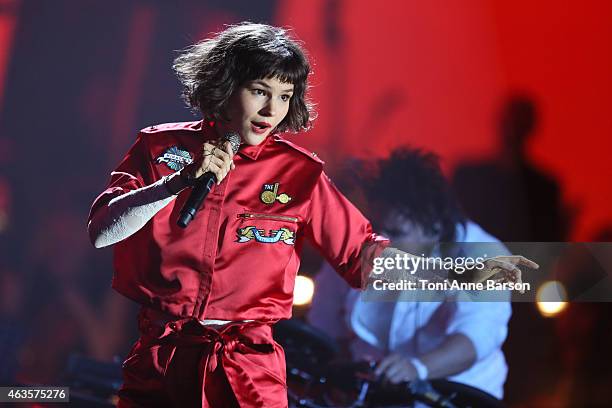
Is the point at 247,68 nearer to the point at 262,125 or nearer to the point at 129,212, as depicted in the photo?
the point at 262,125

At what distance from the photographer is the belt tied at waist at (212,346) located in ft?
5.54

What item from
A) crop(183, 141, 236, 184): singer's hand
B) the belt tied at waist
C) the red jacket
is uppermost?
crop(183, 141, 236, 184): singer's hand

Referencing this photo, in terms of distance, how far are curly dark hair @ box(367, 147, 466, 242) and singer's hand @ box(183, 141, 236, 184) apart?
135cm

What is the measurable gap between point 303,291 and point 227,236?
3.52ft

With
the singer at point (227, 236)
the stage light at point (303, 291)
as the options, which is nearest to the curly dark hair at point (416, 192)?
the stage light at point (303, 291)

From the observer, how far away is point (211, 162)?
4.86 feet

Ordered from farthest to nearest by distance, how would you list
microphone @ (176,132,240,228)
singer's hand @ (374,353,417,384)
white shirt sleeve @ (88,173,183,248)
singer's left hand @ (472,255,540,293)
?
1. singer's hand @ (374,353,417,384)
2. singer's left hand @ (472,255,540,293)
3. white shirt sleeve @ (88,173,183,248)
4. microphone @ (176,132,240,228)

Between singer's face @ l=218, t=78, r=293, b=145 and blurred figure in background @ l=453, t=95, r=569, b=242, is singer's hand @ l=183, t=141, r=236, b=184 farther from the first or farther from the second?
blurred figure in background @ l=453, t=95, r=569, b=242

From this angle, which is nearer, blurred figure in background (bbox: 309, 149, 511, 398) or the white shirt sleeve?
the white shirt sleeve

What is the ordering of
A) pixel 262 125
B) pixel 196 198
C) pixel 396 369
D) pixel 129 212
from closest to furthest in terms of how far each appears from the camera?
pixel 196 198 < pixel 129 212 < pixel 262 125 < pixel 396 369

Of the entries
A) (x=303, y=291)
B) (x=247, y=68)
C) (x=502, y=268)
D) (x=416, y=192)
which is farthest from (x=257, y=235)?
(x=416, y=192)

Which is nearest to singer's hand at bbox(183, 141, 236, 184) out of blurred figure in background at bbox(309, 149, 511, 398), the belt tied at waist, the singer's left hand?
the belt tied at waist

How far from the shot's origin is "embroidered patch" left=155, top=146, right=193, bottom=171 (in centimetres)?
177

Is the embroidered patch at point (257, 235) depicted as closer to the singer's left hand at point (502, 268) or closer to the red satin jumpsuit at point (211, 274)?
the red satin jumpsuit at point (211, 274)
